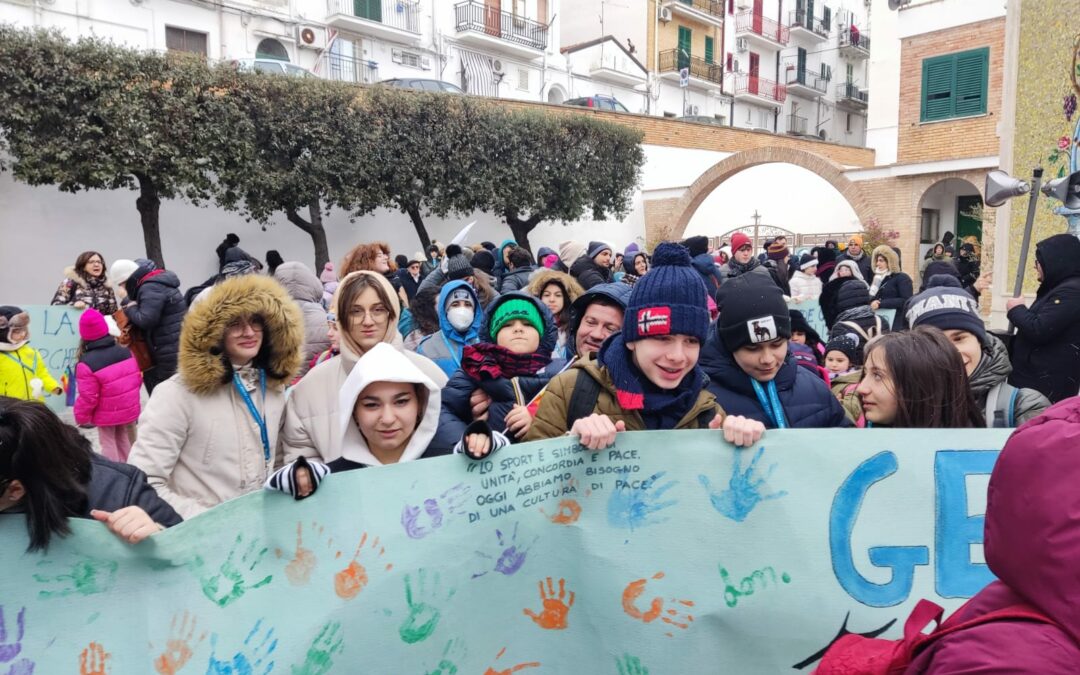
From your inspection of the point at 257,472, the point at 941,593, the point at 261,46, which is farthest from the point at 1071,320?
the point at 261,46

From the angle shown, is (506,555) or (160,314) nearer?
(506,555)

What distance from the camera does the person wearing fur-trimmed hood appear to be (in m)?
2.33

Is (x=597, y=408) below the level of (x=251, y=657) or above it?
above

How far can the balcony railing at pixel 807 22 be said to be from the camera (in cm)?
3784

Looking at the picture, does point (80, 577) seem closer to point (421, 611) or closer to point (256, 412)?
point (421, 611)

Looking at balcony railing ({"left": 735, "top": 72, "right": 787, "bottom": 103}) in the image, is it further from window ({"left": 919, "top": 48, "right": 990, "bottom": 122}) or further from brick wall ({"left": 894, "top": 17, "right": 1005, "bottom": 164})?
window ({"left": 919, "top": 48, "right": 990, "bottom": 122})

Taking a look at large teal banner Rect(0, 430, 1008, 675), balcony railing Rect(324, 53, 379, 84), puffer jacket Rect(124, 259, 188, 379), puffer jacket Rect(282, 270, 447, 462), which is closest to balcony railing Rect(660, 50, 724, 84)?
balcony railing Rect(324, 53, 379, 84)

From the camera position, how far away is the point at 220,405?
96.8 inches

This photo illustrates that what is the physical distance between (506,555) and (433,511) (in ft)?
0.79

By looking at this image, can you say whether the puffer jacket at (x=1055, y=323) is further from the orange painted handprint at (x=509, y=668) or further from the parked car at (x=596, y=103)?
the parked car at (x=596, y=103)

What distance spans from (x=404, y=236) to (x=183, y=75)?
Answer: 21.2ft

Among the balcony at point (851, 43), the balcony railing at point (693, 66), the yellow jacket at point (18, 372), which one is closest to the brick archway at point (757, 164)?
the balcony railing at point (693, 66)

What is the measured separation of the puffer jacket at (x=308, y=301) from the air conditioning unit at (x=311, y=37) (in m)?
19.2

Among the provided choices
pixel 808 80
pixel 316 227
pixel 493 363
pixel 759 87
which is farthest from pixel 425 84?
pixel 808 80
